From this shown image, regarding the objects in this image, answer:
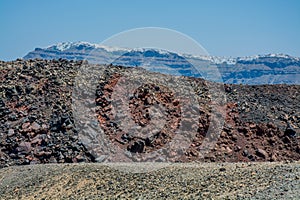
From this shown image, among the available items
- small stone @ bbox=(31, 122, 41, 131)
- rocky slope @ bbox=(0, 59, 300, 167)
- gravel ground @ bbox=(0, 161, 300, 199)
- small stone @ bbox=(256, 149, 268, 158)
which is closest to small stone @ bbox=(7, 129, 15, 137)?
rocky slope @ bbox=(0, 59, 300, 167)

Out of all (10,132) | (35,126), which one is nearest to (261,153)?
(35,126)

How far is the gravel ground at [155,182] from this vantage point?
464 inches

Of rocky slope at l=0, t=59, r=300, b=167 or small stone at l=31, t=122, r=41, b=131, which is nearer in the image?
rocky slope at l=0, t=59, r=300, b=167

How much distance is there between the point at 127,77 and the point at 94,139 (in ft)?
18.6

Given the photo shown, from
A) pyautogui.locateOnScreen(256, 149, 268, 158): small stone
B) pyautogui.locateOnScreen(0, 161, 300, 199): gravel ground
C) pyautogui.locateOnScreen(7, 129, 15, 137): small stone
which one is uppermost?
pyautogui.locateOnScreen(7, 129, 15, 137): small stone

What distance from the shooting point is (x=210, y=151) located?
813 inches

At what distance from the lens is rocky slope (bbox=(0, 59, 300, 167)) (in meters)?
20.1

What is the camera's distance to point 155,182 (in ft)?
45.5

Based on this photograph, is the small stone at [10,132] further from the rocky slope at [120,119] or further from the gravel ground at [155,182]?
the gravel ground at [155,182]

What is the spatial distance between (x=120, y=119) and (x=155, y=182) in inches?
318

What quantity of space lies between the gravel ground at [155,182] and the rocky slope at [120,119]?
2650 millimetres

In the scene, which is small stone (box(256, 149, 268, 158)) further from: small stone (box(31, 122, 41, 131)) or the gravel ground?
small stone (box(31, 122, 41, 131))

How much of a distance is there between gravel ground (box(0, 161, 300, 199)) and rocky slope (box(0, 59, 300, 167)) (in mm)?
2650

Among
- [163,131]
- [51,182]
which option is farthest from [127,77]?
[51,182]
